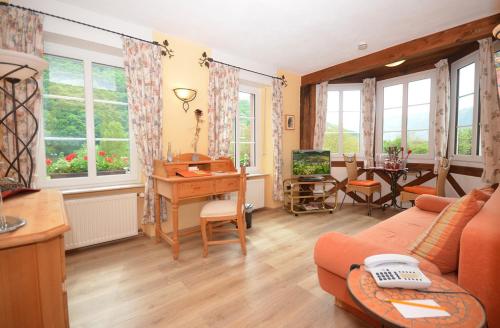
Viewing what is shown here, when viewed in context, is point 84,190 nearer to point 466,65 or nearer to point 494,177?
point 494,177

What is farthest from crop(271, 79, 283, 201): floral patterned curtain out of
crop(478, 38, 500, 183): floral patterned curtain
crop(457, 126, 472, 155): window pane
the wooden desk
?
crop(457, 126, 472, 155): window pane

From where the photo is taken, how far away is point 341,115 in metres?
4.95

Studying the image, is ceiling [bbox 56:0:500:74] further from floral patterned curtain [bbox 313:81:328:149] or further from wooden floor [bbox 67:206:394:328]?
wooden floor [bbox 67:206:394:328]

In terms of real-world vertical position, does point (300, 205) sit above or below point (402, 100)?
below

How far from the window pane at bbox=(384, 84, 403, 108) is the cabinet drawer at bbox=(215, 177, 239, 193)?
3.72 m

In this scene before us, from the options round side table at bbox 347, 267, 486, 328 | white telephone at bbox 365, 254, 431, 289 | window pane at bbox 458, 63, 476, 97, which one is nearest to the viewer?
round side table at bbox 347, 267, 486, 328

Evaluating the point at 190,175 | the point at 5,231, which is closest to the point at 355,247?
the point at 5,231

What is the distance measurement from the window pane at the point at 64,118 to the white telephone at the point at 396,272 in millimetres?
3031

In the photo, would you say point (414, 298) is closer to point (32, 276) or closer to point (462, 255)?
point (462, 255)

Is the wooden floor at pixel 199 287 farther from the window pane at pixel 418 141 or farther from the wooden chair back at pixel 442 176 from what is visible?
the window pane at pixel 418 141

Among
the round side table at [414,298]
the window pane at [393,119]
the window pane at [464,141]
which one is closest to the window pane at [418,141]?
the window pane at [393,119]

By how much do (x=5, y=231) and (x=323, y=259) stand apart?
61.2 inches

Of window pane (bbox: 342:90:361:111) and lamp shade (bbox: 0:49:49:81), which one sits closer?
lamp shade (bbox: 0:49:49:81)

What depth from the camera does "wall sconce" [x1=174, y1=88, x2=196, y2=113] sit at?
9.91 ft
